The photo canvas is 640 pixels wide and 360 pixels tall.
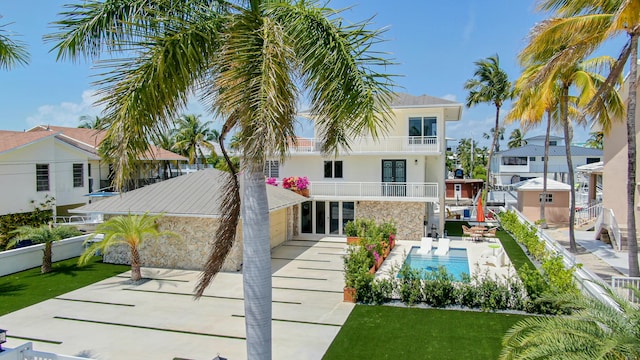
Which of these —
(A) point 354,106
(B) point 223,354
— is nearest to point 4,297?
(B) point 223,354

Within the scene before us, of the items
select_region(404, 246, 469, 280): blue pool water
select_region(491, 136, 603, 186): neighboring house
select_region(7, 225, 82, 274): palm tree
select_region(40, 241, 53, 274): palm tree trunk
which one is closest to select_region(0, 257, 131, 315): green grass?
select_region(40, 241, 53, 274): palm tree trunk

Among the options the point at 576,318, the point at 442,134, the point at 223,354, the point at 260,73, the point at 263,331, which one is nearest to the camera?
the point at 260,73

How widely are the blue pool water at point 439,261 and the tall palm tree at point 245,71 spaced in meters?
13.0

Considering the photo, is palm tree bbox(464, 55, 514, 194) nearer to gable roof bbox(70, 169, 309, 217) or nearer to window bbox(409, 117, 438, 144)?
window bbox(409, 117, 438, 144)

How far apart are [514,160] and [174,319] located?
5414 cm

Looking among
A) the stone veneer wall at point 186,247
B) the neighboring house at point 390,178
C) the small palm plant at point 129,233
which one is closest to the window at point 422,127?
the neighboring house at point 390,178

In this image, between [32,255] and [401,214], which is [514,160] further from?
[32,255]

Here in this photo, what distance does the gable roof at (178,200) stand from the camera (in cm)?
1567

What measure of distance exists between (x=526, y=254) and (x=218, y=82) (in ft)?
58.3

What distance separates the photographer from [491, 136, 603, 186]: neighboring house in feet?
173

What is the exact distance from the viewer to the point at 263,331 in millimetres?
5340

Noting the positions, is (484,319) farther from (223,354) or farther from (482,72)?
(482,72)

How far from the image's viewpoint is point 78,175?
89.1 feet

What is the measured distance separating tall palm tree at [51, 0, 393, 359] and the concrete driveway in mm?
4558
